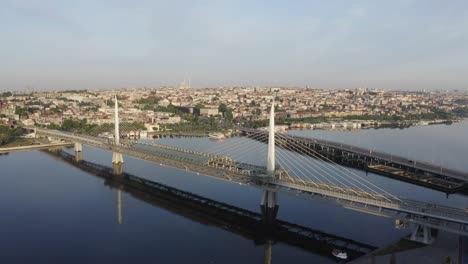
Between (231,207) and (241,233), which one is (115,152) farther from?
(241,233)

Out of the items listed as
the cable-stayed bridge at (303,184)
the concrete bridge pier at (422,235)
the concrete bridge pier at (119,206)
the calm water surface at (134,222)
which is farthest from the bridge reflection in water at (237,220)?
the concrete bridge pier at (422,235)

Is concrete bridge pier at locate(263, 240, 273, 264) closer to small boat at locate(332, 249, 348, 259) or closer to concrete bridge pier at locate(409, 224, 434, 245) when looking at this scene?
small boat at locate(332, 249, 348, 259)

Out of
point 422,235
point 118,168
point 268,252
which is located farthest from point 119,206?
point 422,235

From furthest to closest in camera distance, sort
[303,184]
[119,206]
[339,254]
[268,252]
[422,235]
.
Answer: [119,206], [303,184], [268,252], [339,254], [422,235]

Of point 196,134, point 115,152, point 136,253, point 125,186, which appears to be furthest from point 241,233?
point 196,134

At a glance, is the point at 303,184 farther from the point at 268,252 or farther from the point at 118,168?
the point at 118,168

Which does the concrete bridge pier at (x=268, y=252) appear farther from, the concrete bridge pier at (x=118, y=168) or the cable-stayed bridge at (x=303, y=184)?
the concrete bridge pier at (x=118, y=168)
